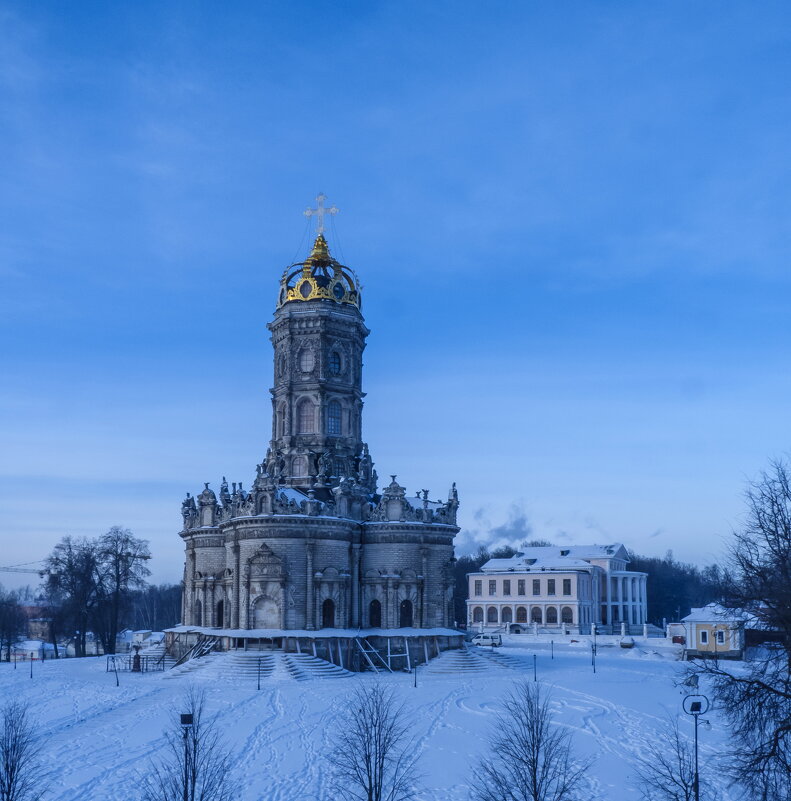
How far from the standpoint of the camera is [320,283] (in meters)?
63.3

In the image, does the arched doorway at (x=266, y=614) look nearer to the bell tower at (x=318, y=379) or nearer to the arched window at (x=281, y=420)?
the bell tower at (x=318, y=379)

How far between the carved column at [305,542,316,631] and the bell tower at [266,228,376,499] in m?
6.60

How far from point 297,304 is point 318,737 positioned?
35.5m

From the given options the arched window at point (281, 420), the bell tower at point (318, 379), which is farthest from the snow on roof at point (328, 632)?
the arched window at point (281, 420)

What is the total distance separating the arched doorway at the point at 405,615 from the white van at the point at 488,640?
1820 centimetres

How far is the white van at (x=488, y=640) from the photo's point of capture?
7351cm

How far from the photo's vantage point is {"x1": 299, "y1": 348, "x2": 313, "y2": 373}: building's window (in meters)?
61.9

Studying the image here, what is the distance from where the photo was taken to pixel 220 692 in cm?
4209

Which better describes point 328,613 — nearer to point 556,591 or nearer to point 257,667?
point 257,667

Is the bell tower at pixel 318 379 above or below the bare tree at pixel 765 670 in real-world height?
above

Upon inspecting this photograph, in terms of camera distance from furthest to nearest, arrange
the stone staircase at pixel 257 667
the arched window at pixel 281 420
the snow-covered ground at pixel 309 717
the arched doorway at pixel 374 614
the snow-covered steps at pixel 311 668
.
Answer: the arched window at pixel 281 420
the arched doorway at pixel 374 614
the snow-covered steps at pixel 311 668
the stone staircase at pixel 257 667
the snow-covered ground at pixel 309 717

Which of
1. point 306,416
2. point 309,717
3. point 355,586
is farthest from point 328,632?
point 309,717

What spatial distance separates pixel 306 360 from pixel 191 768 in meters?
43.6

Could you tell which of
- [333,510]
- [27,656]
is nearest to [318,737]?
[333,510]
